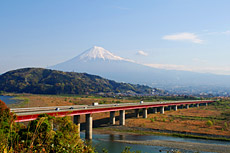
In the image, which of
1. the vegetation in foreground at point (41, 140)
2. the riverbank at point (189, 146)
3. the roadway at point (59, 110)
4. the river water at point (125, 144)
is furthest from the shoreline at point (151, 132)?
the vegetation in foreground at point (41, 140)

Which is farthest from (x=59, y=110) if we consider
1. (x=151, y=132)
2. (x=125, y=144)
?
(x=151, y=132)

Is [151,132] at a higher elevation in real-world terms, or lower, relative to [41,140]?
lower

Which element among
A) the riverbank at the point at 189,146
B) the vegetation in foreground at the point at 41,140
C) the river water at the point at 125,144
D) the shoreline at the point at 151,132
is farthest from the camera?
the shoreline at the point at 151,132

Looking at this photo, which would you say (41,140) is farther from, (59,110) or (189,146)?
(189,146)

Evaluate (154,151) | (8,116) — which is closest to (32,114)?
(8,116)

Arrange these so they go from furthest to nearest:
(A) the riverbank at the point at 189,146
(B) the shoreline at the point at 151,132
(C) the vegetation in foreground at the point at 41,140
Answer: (B) the shoreline at the point at 151,132 → (A) the riverbank at the point at 189,146 → (C) the vegetation in foreground at the point at 41,140

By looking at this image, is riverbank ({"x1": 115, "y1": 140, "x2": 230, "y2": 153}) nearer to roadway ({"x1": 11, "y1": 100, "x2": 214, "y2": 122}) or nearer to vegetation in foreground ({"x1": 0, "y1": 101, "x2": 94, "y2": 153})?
roadway ({"x1": 11, "y1": 100, "x2": 214, "y2": 122})

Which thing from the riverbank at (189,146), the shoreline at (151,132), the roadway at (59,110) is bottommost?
the riverbank at (189,146)

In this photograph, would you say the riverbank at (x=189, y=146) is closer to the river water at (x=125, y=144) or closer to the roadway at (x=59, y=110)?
the river water at (x=125, y=144)

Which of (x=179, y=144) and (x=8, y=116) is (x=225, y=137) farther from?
(x=8, y=116)

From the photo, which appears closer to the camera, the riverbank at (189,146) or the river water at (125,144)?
the river water at (125,144)

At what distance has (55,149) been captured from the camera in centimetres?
976

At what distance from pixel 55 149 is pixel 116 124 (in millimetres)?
59116

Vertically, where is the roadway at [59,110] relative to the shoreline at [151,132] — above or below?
above
